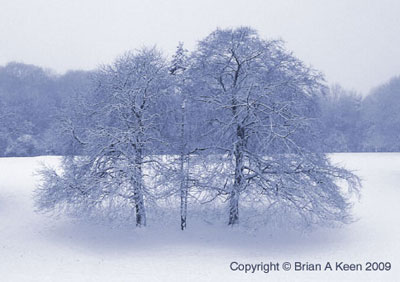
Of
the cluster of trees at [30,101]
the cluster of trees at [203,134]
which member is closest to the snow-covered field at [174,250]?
the cluster of trees at [203,134]

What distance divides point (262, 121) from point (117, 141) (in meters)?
6.30

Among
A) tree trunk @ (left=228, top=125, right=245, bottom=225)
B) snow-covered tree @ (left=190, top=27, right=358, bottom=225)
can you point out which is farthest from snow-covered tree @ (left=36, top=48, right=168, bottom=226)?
tree trunk @ (left=228, top=125, right=245, bottom=225)

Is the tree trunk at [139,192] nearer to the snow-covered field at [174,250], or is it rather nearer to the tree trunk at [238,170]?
the snow-covered field at [174,250]

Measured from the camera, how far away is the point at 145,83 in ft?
54.4

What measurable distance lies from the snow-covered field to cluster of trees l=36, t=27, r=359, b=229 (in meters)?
1.19

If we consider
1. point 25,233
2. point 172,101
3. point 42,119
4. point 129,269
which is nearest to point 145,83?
point 172,101

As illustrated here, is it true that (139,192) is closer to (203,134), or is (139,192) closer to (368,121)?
(203,134)

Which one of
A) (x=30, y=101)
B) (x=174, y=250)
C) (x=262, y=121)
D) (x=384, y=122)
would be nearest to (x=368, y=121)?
(x=384, y=122)

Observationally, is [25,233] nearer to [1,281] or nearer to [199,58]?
[1,281]

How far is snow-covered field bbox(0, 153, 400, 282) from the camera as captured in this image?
43.2ft

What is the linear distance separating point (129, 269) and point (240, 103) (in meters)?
7.82

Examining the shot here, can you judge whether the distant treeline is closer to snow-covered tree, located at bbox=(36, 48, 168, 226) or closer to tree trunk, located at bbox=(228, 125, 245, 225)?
snow-covered tree, located at bbox=(36, 48, 168, 226)

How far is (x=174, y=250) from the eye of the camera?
622 inches

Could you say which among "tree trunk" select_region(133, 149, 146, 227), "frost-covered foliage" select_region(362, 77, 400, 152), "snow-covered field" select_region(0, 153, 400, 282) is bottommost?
"snow-covered field" select_region(0, 153, 400, 282)
